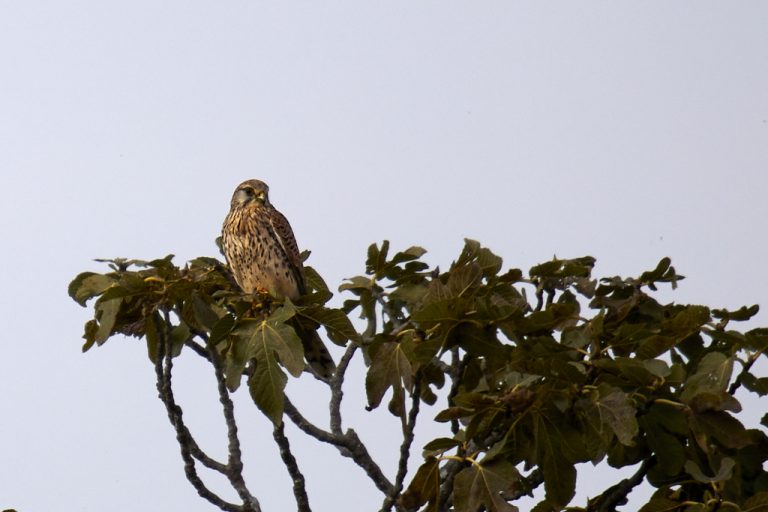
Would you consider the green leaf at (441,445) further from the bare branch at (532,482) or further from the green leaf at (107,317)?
the green leaf at (107,317)

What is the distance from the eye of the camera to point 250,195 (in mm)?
7887

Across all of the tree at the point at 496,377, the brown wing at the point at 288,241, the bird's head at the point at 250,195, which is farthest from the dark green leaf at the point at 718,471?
the bird's head at the point at 250,195

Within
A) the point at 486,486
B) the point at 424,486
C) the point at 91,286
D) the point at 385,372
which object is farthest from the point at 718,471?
the point at 91,286

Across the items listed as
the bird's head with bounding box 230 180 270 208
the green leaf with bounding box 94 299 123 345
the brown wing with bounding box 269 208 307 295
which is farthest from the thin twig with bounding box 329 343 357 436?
the bird's head with bounding box 230 180 270 208

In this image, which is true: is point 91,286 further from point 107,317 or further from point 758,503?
point 758,503

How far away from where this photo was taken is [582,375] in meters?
3.78

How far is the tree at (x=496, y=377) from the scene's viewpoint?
3777 millimetres

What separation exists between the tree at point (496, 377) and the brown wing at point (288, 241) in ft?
7.92

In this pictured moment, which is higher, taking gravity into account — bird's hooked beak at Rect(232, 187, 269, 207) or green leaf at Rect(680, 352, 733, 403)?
bird's hooked beak at Rect(232, 187, 269, 207)

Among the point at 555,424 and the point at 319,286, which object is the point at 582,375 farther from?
the point at 319,286

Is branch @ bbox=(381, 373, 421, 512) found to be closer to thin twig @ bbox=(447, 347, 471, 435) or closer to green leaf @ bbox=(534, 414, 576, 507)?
thin twig @ bbox=(447, 347, 471, 435)

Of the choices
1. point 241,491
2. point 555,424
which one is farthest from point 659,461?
point 241,491

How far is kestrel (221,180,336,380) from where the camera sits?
7273 millimetres

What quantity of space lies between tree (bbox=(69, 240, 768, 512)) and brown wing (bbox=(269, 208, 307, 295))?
7.92ft
